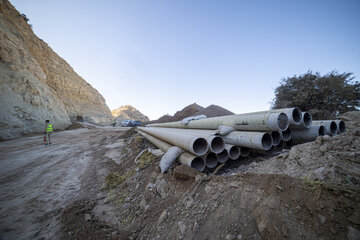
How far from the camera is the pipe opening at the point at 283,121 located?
290 centimetres

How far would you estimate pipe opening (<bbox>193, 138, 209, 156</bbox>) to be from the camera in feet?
9.11

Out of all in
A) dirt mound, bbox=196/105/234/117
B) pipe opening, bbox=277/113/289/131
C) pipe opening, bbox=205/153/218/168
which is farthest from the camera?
dirt mound, bbox=196/105/234/117

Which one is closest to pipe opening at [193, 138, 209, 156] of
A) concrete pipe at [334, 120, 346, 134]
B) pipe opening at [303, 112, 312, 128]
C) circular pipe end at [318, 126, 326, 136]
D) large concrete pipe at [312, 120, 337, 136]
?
pipe opening at [303, 112, 312, 128]

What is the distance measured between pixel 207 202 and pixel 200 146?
1.19 m

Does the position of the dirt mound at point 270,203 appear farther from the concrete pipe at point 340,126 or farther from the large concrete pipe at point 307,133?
the concrete pipe at point 340,126

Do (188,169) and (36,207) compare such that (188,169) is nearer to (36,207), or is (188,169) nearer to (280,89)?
(36,207)

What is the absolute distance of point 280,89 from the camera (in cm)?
918

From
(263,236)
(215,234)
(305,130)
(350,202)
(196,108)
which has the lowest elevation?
(215,234)

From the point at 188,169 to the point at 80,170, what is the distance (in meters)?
4.36

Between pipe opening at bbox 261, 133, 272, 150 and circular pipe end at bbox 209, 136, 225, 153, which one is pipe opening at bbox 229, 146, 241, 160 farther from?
pipe opening at bbox 261, 133, 272, 150

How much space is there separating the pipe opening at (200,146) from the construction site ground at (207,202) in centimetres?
47

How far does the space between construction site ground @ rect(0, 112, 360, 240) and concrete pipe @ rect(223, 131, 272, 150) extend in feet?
1.43

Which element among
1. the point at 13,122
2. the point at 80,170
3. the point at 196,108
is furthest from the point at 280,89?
the point at 13,122

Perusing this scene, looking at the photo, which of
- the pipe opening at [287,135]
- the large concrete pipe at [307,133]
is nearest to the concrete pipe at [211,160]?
the pipe opening at [287,135]
